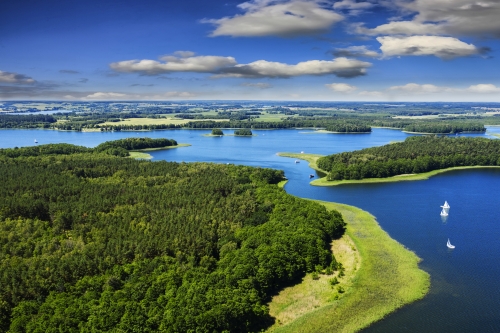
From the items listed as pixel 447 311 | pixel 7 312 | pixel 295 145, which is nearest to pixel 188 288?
pixel 7 312

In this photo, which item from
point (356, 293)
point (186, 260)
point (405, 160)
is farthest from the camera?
point (405, 160)

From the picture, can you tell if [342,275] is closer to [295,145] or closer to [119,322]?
[119,322]

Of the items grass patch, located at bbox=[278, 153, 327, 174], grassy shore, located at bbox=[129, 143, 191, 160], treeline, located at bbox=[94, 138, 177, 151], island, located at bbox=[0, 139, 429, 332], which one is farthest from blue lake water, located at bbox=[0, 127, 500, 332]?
treeline, located at bbox=[94, 138, 177, 151]

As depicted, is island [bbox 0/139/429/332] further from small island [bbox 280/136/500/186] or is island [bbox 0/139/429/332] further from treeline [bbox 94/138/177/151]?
treeline [bbox 94/138/177/151]

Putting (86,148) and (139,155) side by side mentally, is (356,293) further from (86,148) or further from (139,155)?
(139,155)

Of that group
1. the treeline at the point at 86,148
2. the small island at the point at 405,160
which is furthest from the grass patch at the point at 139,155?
the small island at the point at 405,160

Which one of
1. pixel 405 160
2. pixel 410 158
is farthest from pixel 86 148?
pixel 410 158
